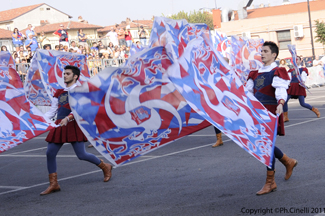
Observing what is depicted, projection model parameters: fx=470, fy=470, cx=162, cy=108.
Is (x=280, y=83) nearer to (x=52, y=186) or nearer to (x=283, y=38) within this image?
(x=52, y=186)

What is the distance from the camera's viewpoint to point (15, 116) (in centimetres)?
677

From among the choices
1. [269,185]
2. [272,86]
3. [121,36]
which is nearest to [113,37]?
[121,36]

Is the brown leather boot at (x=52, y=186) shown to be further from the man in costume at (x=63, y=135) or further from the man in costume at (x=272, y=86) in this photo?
the man in costume at (x=272, y=86)

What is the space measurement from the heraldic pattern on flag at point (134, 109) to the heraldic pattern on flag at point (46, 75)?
18.0ft

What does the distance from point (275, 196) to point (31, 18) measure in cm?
6438

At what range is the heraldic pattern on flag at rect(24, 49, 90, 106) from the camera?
10.9m

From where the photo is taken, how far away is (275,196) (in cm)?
546

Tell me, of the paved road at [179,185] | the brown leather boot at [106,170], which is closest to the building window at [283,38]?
the paved road at [179,185]

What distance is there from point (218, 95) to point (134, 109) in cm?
109

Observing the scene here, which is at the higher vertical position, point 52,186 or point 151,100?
point 151,100

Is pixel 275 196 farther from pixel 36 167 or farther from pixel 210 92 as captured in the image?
pixel 36 167

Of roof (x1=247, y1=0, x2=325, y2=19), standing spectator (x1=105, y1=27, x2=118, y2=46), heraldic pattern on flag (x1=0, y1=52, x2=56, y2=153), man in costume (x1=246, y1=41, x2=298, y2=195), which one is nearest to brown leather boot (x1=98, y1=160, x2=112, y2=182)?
heraldic pattern on flag (x1=0, y1=52, x2=56, y2=153)

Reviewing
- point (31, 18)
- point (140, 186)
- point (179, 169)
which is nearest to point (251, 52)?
point (179, 169)

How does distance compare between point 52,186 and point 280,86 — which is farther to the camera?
point 52,186
